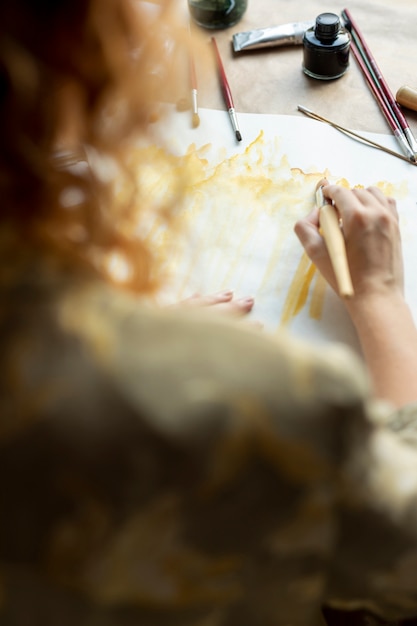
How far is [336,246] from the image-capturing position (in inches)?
24.5

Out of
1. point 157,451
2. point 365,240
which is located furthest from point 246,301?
point 157,451

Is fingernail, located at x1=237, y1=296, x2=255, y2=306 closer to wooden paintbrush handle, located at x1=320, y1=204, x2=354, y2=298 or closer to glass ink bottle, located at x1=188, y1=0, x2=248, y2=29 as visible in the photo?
wooden paintbrush handle, located at x1=320, y1=204, x2=354, y2=298

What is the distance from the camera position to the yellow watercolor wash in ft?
2.19

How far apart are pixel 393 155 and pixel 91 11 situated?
20.9 inches

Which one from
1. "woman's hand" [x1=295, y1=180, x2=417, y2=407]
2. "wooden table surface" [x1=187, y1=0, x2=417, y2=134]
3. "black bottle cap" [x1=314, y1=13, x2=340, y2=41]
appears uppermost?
"black bottle cap" [x1=314, y1=13, x2=340, y2=41]

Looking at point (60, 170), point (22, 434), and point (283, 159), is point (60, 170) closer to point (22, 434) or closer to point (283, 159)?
point (22, 434)

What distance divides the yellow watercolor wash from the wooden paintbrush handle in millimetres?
44

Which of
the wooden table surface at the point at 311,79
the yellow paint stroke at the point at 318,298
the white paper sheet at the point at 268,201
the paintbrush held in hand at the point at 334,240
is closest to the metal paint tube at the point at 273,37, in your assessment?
the wooden table surface at the point at 311,79

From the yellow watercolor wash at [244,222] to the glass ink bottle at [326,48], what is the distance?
126 millimetres

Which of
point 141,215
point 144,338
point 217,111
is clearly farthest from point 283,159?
point 144,338

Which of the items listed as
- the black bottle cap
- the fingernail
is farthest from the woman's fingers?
the black bottle cap

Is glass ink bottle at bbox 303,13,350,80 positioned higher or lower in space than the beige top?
lower

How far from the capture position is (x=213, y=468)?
28 cm

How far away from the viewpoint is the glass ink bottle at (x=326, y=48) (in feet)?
2.60
